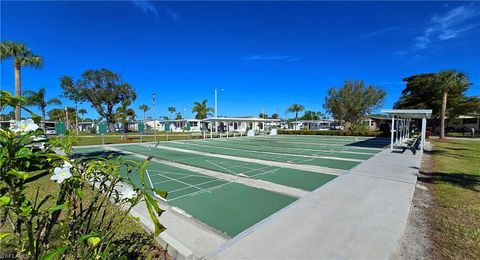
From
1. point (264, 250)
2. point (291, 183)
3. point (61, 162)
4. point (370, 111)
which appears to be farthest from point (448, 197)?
point (370, 111)

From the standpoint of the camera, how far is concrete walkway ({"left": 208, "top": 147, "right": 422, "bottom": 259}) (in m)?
3.08

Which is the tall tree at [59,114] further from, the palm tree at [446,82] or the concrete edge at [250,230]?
the palm tree at [446,82]

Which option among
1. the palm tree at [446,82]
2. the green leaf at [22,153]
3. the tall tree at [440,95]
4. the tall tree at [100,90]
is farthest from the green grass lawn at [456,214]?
the tall tree at [100,90]

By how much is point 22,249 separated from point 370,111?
42.2m

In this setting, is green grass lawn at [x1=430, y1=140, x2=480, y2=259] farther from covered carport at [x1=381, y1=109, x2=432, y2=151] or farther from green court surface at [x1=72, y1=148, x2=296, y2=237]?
covered carport at [x1=381, y1=109, x2=432, y2=151]

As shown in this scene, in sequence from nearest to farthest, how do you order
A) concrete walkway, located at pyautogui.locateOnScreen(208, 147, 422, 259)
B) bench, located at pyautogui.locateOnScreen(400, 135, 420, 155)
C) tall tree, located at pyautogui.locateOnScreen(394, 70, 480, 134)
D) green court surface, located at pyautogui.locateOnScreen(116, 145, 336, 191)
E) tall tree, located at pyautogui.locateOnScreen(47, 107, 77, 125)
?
concrete walkway, located at pyautogui.locateOnScreen(208, 147, 422, 259), green court surface, located at pyautogui.locateOnScreen(116, 145, 336, 191), bench, located at pyautogui.locateOnScreen(400, 135, 420, 155), tall tree, located at pyautogui.locateOnScreen(394, 70, 480, 134), tall tree, located at pyautogui.locateOnScreen(47, 107, 77, 125)

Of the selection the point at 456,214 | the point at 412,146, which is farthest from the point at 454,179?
the point at 412,146

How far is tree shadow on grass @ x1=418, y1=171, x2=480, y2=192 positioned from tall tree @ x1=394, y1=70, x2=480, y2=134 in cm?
2080

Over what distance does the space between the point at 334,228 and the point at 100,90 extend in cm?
4684

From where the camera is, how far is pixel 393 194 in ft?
17.9

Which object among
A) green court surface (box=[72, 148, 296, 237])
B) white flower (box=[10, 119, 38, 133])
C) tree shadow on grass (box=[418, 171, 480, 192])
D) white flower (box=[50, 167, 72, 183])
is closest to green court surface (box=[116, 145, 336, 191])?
green court surface (box=[72, 148, 296, 237])

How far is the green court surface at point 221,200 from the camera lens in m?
4.20

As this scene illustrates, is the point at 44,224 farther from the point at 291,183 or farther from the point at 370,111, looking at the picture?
the point at 370,111

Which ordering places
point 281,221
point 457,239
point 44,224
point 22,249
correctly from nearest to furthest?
point 22,249 < point 44,224 < point 457,239 < point 281,221
